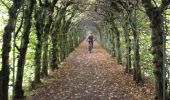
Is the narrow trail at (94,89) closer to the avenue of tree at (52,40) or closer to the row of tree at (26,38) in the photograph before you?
→ the avenue of tree at (52,40)

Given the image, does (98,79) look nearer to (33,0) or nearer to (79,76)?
(79,76)

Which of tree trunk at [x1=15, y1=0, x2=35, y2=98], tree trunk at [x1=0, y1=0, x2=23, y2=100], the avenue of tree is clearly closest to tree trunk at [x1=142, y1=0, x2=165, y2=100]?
the avenue of tree

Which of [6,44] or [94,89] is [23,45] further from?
[94,89]

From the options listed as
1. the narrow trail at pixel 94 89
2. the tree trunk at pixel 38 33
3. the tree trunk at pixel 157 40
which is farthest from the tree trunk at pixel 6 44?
the tree trunk at pixel 38 33

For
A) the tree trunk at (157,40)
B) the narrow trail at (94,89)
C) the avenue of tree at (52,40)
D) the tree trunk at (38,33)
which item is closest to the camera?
the tree trunk at (157,40)

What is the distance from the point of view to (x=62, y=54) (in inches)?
1363

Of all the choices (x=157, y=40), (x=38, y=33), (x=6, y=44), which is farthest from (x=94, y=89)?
(x=6, y=44)

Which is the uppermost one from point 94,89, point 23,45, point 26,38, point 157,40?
point 26,38

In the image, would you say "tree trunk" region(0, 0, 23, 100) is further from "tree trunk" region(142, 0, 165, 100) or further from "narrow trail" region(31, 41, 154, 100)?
"tree trunk" region(142, 0, 165, 100)

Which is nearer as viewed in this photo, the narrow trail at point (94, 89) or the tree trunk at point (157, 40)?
the tree trunk at point (157, 40)

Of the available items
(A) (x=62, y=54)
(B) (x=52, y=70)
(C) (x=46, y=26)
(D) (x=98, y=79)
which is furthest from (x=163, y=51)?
(A) (x=62, y=54)

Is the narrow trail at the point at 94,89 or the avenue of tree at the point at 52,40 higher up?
the avenue of tree at the point at 52,40

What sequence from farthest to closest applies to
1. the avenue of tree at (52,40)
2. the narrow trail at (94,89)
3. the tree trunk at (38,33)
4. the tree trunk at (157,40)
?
the tree trunk at (38,33)
the narrow trail at (94,89)
the avenue of tree at (52,40)
the tree trunk at (157,40)

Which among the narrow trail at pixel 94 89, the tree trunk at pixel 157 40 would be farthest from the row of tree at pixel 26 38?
the tree trunk at pixel 157 40
